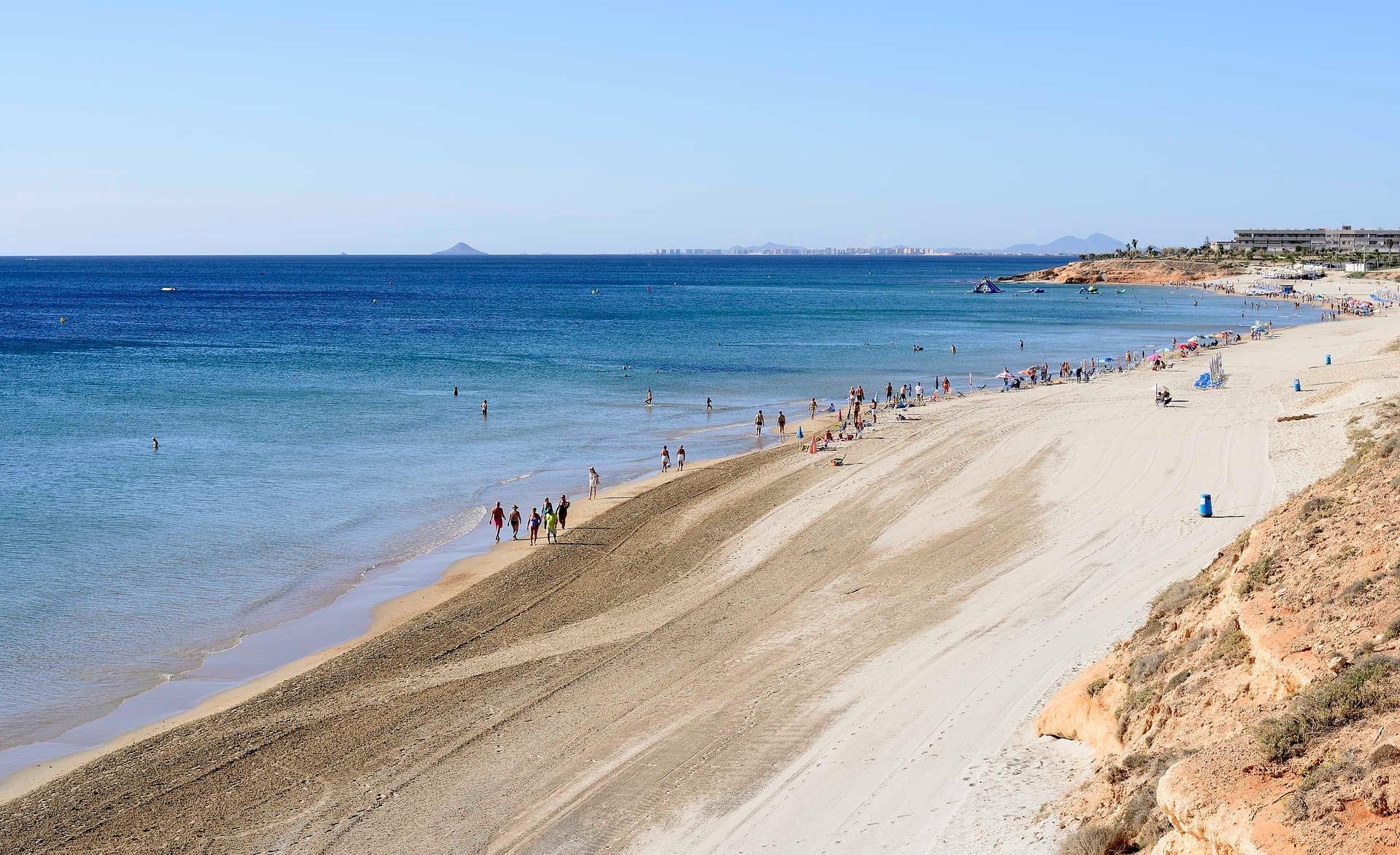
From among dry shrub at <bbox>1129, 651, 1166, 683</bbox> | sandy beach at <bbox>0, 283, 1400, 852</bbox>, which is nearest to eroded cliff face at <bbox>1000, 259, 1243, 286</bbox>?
sandy beach at <bbox>0, 283, 1400, 852</bbox>

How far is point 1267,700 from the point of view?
9.66 metres

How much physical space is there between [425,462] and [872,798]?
2627 centimetres

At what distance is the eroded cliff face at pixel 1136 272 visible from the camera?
151375 mm

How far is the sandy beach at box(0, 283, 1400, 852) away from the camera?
12188 mm

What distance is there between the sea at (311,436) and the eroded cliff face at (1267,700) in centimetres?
1354

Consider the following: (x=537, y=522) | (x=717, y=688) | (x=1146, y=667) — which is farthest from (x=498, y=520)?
(x=1146, y=667)

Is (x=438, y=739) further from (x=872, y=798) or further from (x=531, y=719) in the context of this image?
(x=872, y=798)

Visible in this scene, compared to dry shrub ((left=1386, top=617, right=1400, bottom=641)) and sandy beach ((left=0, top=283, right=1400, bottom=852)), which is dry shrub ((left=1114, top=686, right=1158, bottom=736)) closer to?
sandy beach ((left=0, top=283, right=1400, bottom=852))

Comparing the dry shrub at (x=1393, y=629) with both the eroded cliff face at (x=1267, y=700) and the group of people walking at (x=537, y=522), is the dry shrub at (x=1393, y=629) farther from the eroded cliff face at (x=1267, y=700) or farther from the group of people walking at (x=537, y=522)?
the group of people walking at (x=537, y=522)

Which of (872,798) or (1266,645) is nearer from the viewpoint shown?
(1266,645)

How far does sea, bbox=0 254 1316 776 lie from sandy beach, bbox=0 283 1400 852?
7.77ft

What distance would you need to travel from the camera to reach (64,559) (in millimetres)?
24250

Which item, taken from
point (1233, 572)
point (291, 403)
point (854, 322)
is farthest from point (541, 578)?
point (854, 322)

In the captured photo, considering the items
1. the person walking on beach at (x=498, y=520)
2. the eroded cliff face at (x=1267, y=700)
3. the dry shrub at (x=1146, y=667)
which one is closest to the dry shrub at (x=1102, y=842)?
the eroded cliff face at (x=1267, y=700)
